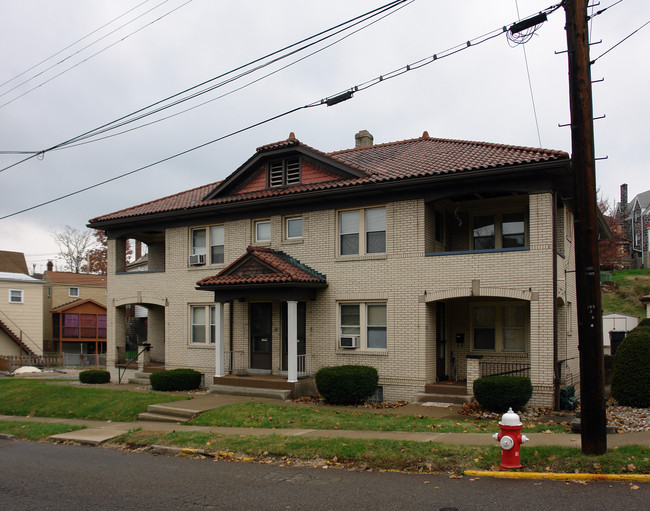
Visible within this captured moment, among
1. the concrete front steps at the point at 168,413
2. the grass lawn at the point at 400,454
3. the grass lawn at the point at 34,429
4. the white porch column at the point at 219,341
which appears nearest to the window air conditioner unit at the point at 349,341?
the white porch column at the point at 219,341

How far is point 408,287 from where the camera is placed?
56.7ft

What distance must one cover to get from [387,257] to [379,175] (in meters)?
2.36

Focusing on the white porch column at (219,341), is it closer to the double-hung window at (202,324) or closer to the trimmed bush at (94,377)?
the double-hung window at (202,324)

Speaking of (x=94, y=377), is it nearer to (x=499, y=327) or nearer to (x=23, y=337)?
(x=499, y=327)

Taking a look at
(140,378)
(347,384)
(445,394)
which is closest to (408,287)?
(445,394)

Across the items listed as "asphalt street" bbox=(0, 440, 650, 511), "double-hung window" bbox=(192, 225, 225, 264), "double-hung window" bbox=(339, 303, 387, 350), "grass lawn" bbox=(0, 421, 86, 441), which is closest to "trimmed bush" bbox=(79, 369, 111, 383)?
"double-hung window" bbox=(192, 225, 225, 264)

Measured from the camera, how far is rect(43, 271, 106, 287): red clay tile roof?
1992 inches

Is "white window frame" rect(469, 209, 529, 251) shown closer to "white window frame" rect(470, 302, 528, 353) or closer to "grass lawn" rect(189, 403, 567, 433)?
"white window frame" rect(470, 302, 528, 353)

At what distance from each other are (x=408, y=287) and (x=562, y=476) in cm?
923

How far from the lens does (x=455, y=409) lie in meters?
15.4

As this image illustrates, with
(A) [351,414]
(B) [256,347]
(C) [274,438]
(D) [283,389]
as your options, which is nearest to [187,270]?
(B) [256,347]

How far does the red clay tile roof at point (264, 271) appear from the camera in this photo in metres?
17.8

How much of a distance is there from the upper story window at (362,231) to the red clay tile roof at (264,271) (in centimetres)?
129

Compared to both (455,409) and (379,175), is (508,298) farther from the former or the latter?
(379,175)
